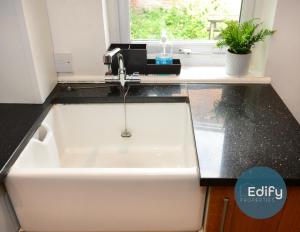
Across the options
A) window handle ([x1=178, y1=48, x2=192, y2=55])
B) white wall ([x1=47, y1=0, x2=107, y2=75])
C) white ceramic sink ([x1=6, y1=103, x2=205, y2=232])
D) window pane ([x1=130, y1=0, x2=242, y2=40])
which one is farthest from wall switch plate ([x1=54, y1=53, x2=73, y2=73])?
window handle ([x1=178, y1=48, x2=192, y2=55])

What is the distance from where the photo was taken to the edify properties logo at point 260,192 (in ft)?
3.03

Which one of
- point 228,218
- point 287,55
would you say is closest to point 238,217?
point 228,218

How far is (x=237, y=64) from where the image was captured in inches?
60.7

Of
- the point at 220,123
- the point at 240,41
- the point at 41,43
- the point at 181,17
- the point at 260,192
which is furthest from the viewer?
the point at 181,17

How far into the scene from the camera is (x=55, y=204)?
104cm

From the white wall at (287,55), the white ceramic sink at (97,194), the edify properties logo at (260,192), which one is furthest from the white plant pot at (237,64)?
the edify properties logo at (260,192)

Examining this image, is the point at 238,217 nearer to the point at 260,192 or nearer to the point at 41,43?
the point at 260,192

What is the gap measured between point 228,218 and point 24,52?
3.44 ft

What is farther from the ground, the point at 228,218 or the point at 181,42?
the point at 181,42

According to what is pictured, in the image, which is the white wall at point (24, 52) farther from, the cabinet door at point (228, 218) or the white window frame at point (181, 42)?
the cabinet door at point (228, 218)

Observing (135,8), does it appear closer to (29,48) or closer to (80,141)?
(29,48)

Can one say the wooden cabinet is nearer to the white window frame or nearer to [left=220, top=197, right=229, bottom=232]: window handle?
[left=220, top=197, right=229, bottom=232]: window handle

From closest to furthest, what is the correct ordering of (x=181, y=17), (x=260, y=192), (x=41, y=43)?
(x=260, y=192) < (x=41, y=43) < (x=181, y=17)

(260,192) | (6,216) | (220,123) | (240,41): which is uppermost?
(240,41)
